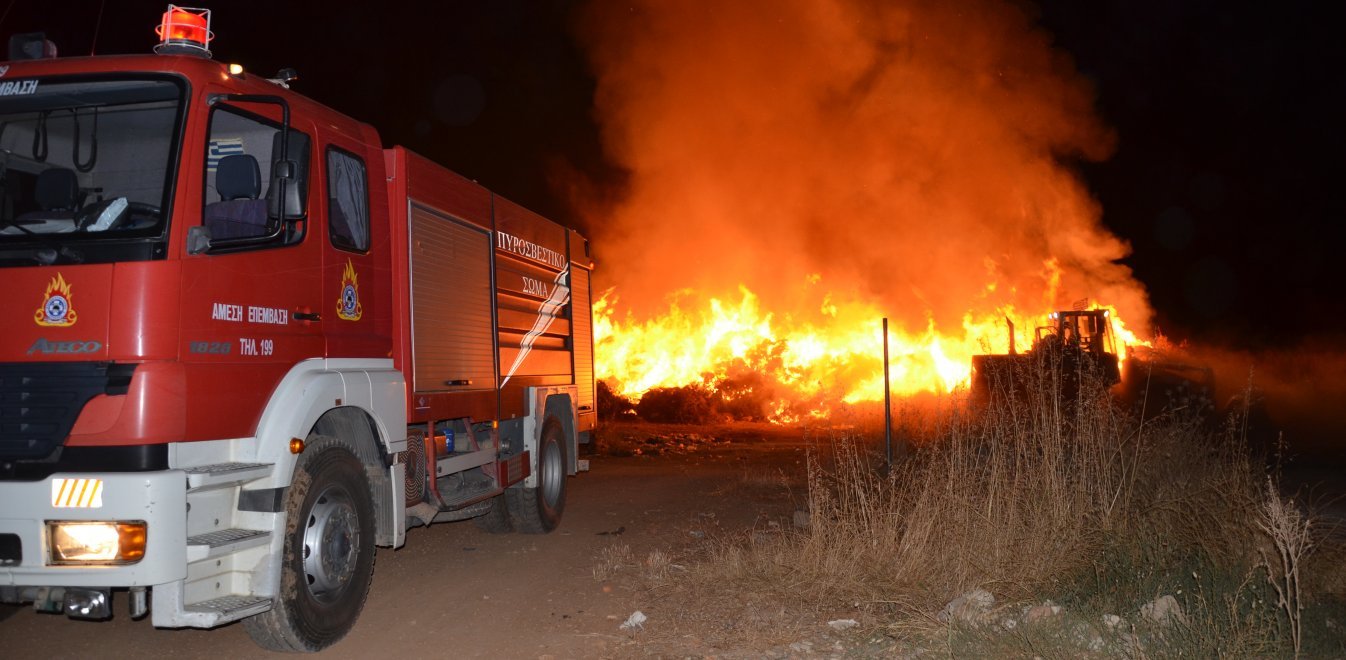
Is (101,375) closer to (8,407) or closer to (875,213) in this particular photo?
(8,407)

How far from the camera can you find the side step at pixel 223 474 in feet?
14.9

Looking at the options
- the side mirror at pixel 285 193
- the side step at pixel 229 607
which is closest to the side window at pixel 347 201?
the side mirror at pixel 285 193

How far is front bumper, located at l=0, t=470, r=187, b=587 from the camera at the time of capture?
4254 mm

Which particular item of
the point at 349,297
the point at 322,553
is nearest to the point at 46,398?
the point at 322,553

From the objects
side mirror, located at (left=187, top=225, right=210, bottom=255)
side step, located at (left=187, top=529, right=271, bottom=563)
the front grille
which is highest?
side mirror, located at (left=187, top=225, right=210, bottom=255)

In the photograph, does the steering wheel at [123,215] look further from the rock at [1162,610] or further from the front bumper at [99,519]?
the rock at [1162,610]

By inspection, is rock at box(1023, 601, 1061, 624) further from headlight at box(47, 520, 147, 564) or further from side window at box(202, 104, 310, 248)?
side window at box(202, 104, 310, 248)

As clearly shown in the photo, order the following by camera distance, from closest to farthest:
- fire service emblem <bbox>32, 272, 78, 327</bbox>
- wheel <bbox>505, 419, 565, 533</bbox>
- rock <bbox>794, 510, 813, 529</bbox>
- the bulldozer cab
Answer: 1. fire service emblem <bbox>32, 272, 78, 327</bbox>
2. rock <bbox>794, 510, 813, 529</bbox>
3. wheel <bbox>505, 419, 565, 533</bbox>
4. the bulldozer cab

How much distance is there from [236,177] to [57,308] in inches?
39.4

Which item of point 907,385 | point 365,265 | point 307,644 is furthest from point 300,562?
point 907,385

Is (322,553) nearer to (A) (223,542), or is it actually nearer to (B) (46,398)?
(A) (223,542)

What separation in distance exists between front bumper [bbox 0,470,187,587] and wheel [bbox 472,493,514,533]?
4.87 meters

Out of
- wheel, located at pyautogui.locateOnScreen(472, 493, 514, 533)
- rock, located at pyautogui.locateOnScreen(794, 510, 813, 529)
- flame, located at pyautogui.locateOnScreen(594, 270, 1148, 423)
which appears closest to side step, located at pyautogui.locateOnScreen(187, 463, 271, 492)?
wheel, located at pyautogui.locateOnScreen(472, 493, 514, 533)

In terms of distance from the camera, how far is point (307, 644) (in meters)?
5.21
